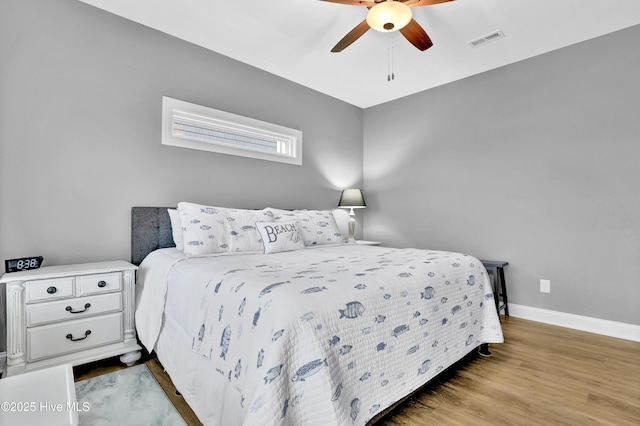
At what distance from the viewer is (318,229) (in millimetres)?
3189

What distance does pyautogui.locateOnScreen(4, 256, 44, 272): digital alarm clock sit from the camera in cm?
196

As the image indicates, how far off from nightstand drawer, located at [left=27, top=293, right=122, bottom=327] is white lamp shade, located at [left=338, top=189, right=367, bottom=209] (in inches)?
108

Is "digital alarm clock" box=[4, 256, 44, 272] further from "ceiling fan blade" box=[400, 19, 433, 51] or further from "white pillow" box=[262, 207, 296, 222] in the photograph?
"ceiling fan blade" box=[400, 19, 433, 51]

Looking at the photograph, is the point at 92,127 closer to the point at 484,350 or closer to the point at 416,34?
the point at 416,34

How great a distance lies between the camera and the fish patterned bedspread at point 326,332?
1.09 meters

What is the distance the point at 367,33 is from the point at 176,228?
2367 mm

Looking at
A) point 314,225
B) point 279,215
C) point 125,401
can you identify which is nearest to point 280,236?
point 279,215

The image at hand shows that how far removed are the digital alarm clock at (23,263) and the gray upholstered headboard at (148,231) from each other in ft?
1.92

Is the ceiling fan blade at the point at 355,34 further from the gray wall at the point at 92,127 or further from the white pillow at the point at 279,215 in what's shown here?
the white pillow at the point at 279,215

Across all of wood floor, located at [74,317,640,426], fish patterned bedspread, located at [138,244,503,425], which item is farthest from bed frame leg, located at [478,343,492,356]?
fish patterned bedspread, located at [138,244,503,425]

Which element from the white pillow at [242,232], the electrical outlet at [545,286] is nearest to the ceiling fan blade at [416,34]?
the white pillow at [242,232]

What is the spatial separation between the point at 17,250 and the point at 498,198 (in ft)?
13.9

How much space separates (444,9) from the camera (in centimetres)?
243

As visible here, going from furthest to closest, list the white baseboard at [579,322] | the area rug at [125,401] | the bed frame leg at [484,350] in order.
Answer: the white baseboard at [579,322], the bed frame leg at [484,350], the area rug at [125,401]
